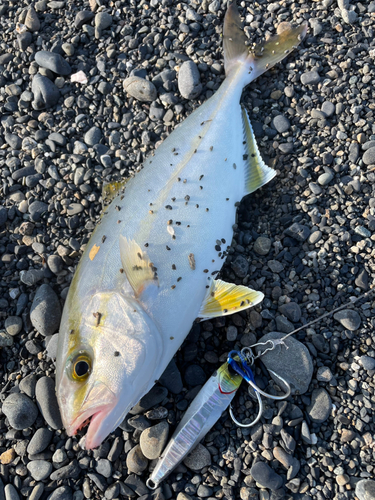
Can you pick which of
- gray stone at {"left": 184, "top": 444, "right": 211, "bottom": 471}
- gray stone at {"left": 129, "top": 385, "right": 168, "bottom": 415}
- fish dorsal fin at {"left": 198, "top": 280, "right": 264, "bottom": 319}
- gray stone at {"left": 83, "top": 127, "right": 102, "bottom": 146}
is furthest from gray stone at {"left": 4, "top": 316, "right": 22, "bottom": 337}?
gray stone at {"left": 83, "top": 127, "right": 102, "bottom": 146}

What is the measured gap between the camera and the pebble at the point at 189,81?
382cm

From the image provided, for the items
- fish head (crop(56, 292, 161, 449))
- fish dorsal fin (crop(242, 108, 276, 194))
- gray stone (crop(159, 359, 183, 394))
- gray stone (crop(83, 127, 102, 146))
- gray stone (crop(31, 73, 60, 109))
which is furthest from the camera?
gray stone (crop(31, 73, 60, 109))

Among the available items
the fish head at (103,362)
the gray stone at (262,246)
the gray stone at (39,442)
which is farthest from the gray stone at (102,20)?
the gray stone at (39,442)

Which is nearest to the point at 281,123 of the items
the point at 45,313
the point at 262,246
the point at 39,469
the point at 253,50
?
the point at 253,50

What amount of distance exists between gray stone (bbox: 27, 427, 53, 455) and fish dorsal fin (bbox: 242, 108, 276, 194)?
105 inches

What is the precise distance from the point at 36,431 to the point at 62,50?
398 cm

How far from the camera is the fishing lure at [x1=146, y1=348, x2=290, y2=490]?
2650 millimetres

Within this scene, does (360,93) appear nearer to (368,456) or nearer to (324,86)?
(324,86)

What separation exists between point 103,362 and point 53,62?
11.2 ft

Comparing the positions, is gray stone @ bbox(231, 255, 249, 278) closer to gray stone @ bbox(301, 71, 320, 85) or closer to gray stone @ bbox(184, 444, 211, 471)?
gray stone @ bbox(184, 444, 211, 471)

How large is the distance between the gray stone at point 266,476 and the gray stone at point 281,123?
301 cm

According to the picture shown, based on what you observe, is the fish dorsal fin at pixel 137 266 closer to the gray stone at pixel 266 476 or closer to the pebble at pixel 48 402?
the pebble at pixel 48 402

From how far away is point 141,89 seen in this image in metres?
3.85

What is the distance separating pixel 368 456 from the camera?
8.73 feet
